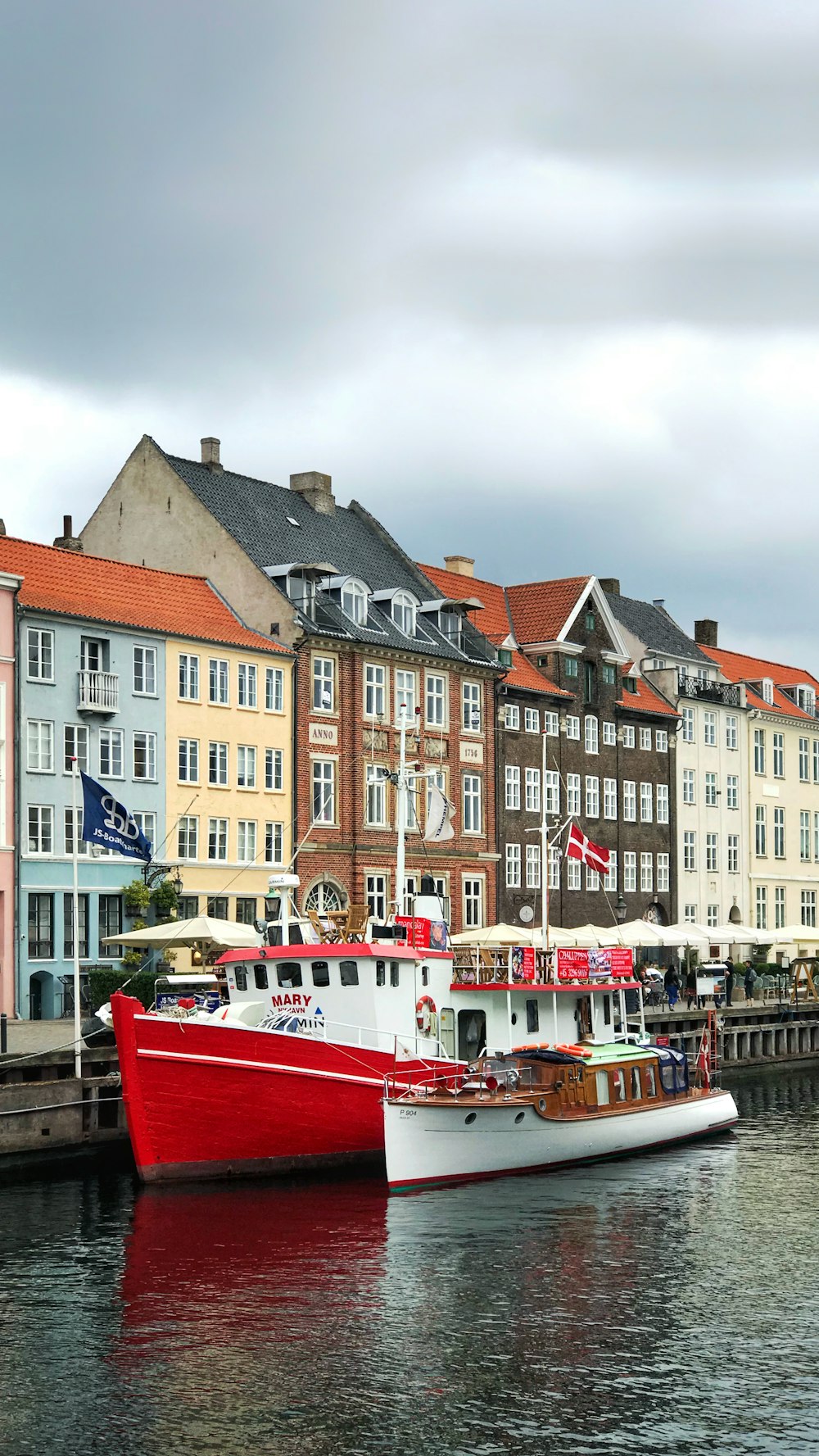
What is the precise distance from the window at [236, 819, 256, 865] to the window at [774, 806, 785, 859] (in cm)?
4551

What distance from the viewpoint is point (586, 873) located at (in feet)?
270

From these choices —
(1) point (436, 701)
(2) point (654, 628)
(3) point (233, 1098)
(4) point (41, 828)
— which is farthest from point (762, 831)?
(3) point (233, 1098)

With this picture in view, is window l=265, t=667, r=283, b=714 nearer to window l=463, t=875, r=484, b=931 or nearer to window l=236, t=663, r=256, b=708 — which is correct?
window l=236, t=663, r=256, b=708

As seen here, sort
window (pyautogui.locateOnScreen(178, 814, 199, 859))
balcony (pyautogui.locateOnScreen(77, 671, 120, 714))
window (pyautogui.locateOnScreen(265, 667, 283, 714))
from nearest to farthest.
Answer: balcony (pyautogui.locateOnScreen(77, 671, 120, 714))
window (pyautogui.locateOnScreen(178, 814, 199, 859))
window (pyautogui.locateOnScreen(265, 667, 283, 714))

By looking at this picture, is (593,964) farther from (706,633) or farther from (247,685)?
(706,633)

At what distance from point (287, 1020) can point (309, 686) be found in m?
26.6

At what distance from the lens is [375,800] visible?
226 feet

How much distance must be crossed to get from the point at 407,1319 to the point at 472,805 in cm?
4875

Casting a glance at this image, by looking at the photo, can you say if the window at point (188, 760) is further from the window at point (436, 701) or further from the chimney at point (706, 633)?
the chimney at point (706, 633)

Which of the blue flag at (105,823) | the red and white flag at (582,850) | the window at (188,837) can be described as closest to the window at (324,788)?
the window at (188,837)

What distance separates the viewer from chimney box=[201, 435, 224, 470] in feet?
230

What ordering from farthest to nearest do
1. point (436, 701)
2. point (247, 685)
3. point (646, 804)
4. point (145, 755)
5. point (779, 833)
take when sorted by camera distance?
point (779, 833) < point (646, 804) < point (436, 701) < point (247, 685) < point (145, 755)

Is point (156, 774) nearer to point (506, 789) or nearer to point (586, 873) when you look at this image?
point (506, 789)

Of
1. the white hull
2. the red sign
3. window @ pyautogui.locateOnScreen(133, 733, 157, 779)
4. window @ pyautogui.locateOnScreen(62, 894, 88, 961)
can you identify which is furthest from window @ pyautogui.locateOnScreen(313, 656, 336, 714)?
the white hull
